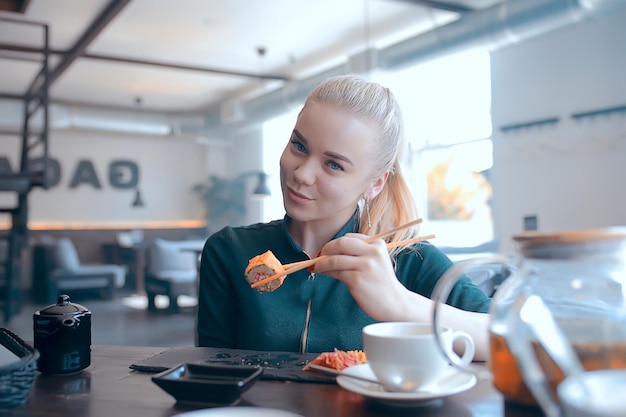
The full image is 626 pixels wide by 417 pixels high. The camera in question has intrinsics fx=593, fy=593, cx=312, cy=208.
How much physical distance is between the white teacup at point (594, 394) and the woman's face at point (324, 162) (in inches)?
32.9

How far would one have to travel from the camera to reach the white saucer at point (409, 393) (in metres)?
0.81

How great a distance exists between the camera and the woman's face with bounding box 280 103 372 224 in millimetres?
1338

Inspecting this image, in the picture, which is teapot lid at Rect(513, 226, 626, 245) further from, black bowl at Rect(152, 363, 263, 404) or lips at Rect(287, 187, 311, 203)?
lips at Rect(287, 187, 311, 203)

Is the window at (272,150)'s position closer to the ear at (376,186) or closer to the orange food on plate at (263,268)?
the ear at (376,186)

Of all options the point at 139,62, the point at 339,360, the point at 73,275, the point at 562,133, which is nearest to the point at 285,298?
the point at 339,360

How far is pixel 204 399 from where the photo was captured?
2.87 feet

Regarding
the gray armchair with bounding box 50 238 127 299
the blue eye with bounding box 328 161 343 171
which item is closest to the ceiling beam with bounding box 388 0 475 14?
the blue eye with bounding box 328 161 343 171

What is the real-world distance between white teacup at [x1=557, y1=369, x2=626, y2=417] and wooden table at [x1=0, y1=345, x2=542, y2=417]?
0.27 m

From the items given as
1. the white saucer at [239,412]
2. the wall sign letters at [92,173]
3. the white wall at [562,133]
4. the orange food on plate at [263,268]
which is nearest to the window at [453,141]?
the white wall at [562,133]

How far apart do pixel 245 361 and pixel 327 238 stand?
52 cm

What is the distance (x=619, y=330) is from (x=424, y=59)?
5681mm

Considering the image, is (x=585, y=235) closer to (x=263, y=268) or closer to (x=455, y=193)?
(x=263, y=268)

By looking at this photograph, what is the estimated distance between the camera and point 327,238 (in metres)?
1.58

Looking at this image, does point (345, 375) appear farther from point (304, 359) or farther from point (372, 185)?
point (372, 185)
